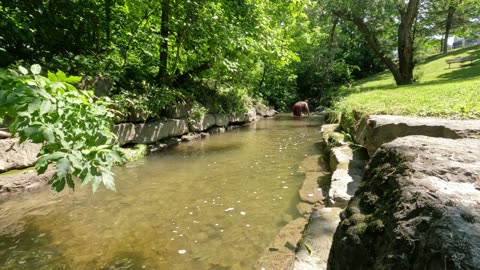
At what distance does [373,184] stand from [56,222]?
3829 millimetres

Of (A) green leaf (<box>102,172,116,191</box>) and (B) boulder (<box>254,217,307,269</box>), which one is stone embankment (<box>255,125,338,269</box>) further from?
(A) green leaf (<box>102,172,116,191</box>)

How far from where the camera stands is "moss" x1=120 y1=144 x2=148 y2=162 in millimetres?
7187

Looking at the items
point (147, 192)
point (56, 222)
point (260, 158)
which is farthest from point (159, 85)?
point (56, 222)

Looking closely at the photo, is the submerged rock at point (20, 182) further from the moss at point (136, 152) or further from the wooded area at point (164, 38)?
the moss at point (136, 152)

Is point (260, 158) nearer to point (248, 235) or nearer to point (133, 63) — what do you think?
point (248, 235)

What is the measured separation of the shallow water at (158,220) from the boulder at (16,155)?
837mm

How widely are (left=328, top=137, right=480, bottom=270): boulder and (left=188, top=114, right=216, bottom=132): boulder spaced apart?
891cm

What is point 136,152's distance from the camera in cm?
747

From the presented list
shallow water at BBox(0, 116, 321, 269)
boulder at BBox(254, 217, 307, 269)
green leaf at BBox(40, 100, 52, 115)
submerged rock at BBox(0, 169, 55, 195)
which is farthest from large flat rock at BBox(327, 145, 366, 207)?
submerged rock at BBox(0, 169, 55, 195)

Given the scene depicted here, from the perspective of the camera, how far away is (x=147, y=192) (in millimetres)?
4949

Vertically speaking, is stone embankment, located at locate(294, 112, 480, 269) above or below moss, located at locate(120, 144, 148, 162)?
above

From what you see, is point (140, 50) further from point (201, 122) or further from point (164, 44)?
point (201, 122)

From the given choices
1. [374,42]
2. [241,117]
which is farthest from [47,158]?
[374,42]

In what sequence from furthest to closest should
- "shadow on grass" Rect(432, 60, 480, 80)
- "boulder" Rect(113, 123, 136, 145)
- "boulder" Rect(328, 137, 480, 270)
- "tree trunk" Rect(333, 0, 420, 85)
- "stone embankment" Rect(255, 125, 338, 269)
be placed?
1. "tree trunk" Rect(333, 0, 420, 85)
2. "shadow on grass" Rect(432, 60, 480, 80)
3. "boulder" Rect(113, 123, 136, 145)
4. "stone embankment" Rect(255, 125, 338, 269)
5. "boulder" Rect(328, 137, 480, 270)
